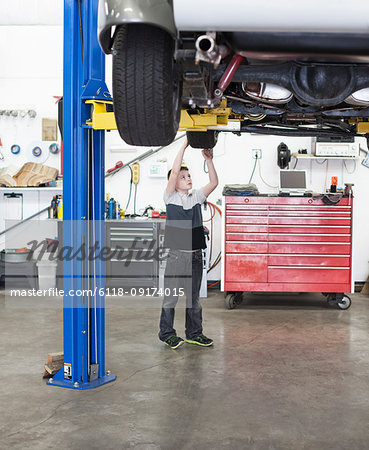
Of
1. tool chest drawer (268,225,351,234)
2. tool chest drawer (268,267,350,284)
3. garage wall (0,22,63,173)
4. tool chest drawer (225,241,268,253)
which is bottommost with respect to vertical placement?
tool chest drawer (268,267,350,284)

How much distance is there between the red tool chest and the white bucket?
209 cm

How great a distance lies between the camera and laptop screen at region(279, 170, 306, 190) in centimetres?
565

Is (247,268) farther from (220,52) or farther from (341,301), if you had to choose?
(220,52)

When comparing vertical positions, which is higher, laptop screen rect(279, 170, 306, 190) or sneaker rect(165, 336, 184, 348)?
laptop screen rect(279, 170, 306, 190)

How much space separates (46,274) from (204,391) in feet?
12.0

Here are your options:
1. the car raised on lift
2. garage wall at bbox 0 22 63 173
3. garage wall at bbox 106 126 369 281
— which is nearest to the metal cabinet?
garage wall at bbox 106 126 369 281

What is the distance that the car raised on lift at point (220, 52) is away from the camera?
1.45m

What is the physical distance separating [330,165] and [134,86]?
16.5ft

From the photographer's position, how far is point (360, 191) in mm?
6508

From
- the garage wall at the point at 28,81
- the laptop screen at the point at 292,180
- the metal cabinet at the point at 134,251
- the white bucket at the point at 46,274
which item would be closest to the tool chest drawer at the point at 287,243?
the laptop screen at the point at 292,180

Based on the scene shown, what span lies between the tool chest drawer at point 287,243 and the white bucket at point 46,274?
209 centimetres

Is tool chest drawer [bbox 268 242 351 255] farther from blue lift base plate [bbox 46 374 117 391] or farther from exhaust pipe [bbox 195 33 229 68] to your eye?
exhaust pipe [bbox 195 33 229 68]

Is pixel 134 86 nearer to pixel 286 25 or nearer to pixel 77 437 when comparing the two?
pixel 286 25

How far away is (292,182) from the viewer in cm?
569
